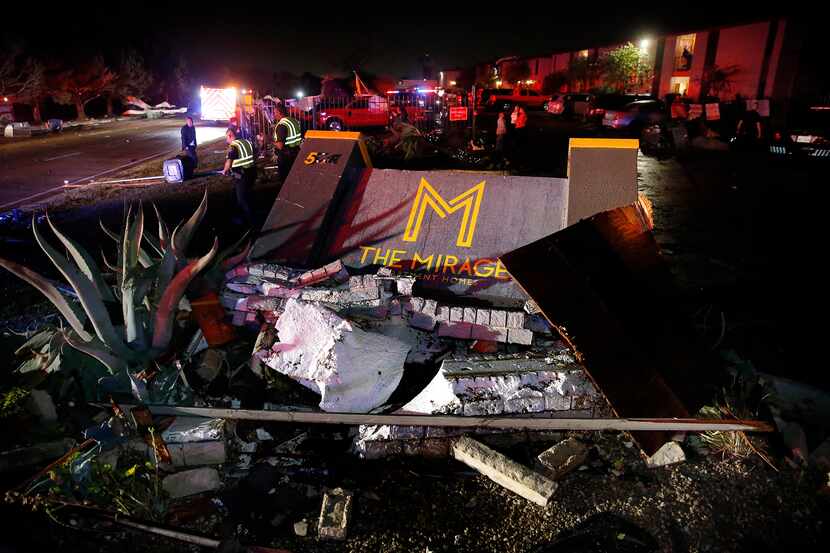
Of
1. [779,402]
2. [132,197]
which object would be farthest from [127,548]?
[132,197]

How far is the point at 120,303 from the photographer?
4.23 m

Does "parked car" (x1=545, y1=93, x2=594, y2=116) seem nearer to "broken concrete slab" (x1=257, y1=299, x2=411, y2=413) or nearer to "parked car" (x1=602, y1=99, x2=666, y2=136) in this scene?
"parked car" (x1=602, y1=99, x2=666, y2=136)

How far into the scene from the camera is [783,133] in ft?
43.4

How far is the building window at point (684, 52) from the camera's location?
32.6m

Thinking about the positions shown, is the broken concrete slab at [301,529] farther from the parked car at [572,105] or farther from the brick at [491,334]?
the parked car at [572,105]

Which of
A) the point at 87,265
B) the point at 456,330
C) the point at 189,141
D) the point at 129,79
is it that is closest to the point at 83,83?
the point at 129,79

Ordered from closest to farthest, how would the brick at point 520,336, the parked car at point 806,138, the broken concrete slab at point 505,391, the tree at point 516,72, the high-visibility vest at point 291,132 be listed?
the broken concrete slab at point 505,391, the brick at point 520,336, the high-visibility vest at point 291,132, the parked car at point 806,138, the tree at point 516,72

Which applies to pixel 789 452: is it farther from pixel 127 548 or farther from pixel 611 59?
pixel 611 59

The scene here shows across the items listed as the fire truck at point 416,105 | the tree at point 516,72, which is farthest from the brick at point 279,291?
the tree at point 516,72

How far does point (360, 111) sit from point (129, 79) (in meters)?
39.8

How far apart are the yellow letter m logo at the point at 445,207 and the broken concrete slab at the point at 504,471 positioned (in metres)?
2.78

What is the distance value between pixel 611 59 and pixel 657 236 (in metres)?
37.0

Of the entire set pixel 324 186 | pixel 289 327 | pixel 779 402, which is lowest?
pixel 779 402

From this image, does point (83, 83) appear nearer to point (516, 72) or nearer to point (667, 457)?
point (516, 72)
